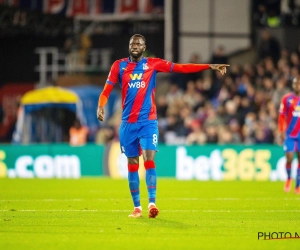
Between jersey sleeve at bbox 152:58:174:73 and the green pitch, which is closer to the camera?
the green pitch

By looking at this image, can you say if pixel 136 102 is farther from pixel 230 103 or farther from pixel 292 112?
pixel 230 103

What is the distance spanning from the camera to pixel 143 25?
33.7 m

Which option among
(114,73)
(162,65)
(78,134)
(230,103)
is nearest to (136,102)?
(114,73)

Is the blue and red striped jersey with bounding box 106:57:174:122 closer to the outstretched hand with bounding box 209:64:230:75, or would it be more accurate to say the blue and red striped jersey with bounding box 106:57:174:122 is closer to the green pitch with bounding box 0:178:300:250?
the outstretched hand with bounding box 209:64:230:75

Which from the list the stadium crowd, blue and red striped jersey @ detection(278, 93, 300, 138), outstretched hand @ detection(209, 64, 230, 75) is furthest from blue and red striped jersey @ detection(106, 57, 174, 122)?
the stadium crowd

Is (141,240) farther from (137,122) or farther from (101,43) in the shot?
(101,43)

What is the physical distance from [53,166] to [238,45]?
9.57m

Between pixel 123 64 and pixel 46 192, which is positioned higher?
pixel 123 64

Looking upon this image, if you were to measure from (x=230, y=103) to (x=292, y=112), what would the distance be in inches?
320

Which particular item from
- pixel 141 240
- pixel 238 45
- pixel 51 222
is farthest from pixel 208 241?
pixel 238 45

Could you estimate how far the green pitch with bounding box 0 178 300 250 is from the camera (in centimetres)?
907

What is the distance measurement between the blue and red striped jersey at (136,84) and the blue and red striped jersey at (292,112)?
6029mm

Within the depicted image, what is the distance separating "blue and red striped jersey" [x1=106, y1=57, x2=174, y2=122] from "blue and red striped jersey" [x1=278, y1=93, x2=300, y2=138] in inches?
237

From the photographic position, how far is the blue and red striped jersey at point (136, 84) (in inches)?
468
